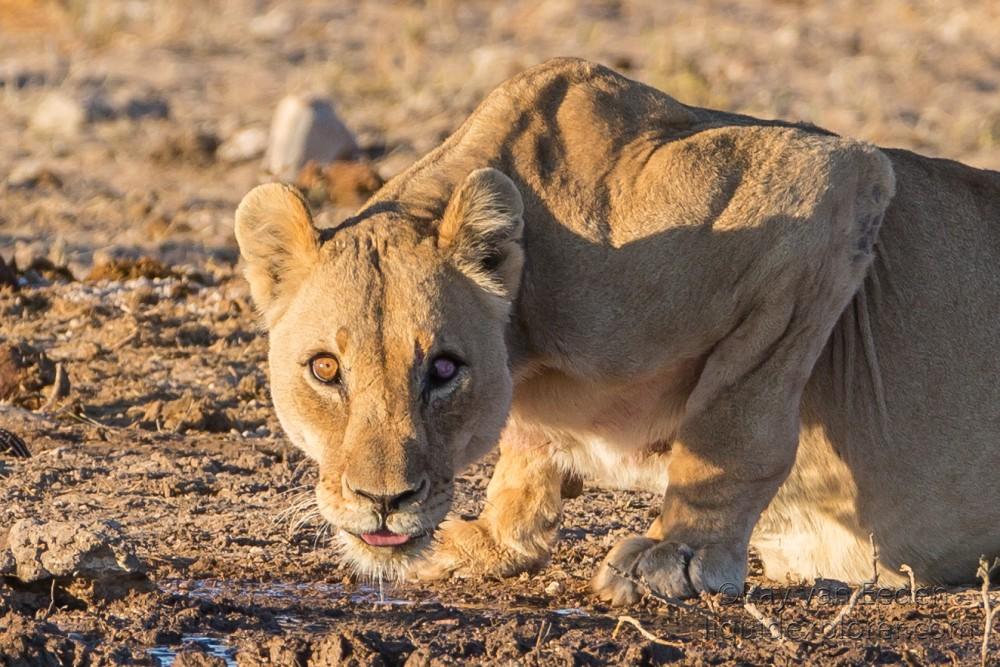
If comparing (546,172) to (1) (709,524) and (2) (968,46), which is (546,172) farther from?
(2) (968,46)

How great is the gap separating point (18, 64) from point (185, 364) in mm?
7473

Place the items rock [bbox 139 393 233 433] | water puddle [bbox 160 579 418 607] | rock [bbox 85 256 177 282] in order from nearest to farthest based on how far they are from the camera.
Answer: water puddle [bbox 160 579 418 607] < rock [bbox 139 393 233 433] < rock [bbox 85 256 177 282]

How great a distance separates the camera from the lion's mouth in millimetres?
5703

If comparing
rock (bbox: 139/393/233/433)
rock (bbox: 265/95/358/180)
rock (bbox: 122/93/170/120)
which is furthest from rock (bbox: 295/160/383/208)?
rock (bbox: 139/393/233/433)

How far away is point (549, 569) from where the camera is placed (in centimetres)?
721

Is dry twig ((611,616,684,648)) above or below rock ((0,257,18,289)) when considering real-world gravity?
above

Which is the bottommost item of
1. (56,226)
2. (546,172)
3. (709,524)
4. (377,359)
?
(56,226)

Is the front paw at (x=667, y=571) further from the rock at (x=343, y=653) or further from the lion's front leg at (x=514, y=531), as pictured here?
the rock at (x=343, y=653)

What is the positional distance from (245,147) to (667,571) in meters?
8.04

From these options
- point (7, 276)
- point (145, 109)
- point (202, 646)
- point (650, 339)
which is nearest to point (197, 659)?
point (202, 646)

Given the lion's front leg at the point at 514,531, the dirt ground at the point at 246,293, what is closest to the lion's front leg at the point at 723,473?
the dirt ground at the point at 246,293

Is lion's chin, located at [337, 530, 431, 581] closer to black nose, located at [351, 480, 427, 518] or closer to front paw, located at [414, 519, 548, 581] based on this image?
black nose, located at [351, 480, 427, 518]

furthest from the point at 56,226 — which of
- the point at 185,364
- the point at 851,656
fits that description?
the point at 851,656

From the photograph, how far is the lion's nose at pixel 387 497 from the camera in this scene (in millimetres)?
5605
